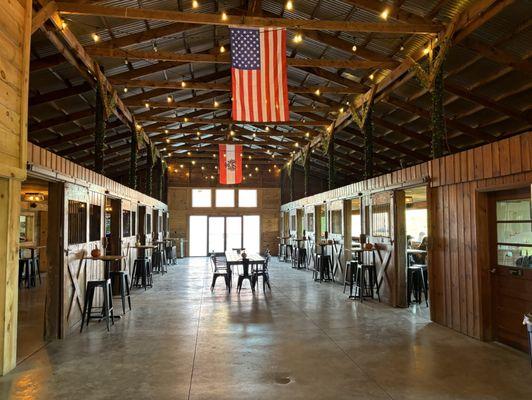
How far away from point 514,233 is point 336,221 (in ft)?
20.2

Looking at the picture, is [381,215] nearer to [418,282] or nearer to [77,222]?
[418,282]

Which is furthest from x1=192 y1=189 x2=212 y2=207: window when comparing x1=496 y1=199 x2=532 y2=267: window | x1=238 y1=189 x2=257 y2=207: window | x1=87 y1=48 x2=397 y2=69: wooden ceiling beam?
x1=496 y1=199 x2=532 y2=267: window

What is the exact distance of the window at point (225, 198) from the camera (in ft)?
63.5

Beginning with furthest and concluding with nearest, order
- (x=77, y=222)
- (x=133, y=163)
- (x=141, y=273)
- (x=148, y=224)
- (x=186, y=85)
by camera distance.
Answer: (x=148, y=224) < (x=133, y=163) < (x=141, y=273) < (x=186, y=85) < (x=77, y=222)

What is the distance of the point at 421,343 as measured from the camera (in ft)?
15.8

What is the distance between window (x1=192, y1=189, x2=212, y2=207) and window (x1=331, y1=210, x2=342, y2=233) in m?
9.44

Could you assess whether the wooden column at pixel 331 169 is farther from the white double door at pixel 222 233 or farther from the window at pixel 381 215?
the white double door at pixel 222 233

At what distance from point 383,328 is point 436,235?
1552mm

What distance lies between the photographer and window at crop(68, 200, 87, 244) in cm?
553

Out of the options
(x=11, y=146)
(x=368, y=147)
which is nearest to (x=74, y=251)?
(x=11, y=146)

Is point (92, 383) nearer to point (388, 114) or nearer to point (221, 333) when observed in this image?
point (221, 333)

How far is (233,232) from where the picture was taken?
19.2 meters

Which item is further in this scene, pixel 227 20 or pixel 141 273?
pixel 141 273

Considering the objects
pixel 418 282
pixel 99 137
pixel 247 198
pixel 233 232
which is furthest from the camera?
pixel 247 198
